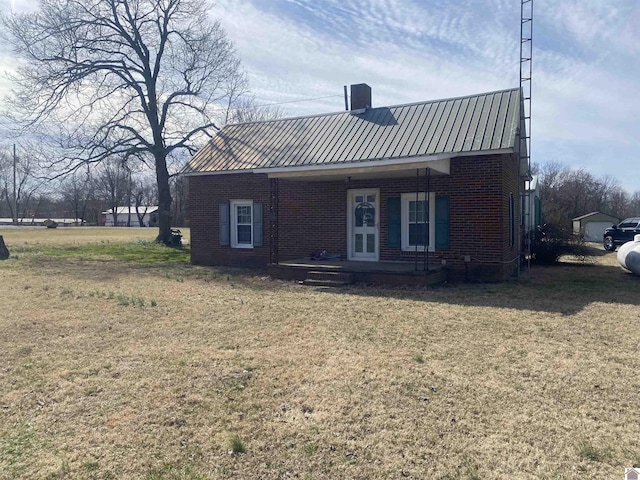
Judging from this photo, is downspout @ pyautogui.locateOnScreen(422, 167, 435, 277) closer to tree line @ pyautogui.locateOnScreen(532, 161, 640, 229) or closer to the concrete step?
the concrete step

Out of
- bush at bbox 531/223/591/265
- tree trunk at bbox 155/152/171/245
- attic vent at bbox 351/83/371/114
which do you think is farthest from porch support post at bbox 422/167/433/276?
tree trunk at bbox 155/152/171/245

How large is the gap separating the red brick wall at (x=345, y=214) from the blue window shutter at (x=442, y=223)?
0.42 ft

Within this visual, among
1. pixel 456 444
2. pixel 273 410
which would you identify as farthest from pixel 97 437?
pixel 456 444

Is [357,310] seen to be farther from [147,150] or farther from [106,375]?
[147,150]

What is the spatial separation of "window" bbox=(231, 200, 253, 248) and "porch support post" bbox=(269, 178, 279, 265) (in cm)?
105

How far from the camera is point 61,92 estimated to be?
21.2 meters

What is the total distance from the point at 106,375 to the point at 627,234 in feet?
85.6

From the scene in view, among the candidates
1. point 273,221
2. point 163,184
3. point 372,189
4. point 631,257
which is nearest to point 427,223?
point 372,189

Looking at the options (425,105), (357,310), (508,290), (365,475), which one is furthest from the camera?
(425,105)

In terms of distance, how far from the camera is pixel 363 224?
43.5 feet

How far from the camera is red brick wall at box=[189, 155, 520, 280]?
11.3 metres

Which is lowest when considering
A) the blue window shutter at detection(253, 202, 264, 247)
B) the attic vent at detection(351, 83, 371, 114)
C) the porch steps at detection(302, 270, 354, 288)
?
the porch steps at detection(302, 270, 354, 288)

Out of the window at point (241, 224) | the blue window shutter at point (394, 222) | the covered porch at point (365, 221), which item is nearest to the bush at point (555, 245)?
the covered porch at point (365, 221)

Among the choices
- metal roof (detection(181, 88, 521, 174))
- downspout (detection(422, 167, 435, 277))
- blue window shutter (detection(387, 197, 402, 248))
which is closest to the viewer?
downspout (detection(422, 167, 435, 277))
